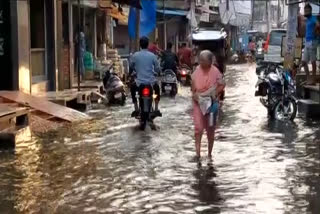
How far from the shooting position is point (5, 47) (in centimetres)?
1465

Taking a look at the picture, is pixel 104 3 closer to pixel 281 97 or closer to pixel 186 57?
pixel 186 57

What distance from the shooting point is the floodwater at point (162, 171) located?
665 centimetres

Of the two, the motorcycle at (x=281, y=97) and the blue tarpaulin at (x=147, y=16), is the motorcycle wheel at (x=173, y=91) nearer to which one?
the blue tarpaulin at (x=147, y=16)

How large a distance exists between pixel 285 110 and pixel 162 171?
20.3 ft

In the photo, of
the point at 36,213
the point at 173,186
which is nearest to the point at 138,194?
the point at 173,186

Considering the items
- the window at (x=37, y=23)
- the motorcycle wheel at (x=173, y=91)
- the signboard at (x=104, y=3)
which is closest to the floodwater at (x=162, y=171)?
the window at (x=37, y=23)

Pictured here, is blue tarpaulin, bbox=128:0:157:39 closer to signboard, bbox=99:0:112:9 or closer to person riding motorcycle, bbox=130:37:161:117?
signboard, bbox=99:0:112:9

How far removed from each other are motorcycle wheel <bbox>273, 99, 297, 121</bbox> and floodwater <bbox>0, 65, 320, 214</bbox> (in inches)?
25.7

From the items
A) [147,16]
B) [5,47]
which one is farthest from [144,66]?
[147,16]

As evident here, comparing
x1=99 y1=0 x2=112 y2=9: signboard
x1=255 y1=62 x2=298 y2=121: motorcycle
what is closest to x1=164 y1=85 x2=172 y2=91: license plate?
x1=99 y1=0 x2=112 y2=9: signboard

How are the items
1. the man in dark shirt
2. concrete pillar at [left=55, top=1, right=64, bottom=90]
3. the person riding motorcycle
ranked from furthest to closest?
1. the man in dark shirt
2. concrete pillar at [left=55, top=1, right=64, bottom=90]
3. the person riding motorcycle

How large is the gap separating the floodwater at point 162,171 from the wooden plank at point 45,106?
46 centimetres

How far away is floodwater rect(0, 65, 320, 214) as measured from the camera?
6.65 metres

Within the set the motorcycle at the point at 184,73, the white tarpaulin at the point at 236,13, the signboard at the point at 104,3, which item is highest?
the white tarpaulin at the point at 236,13
